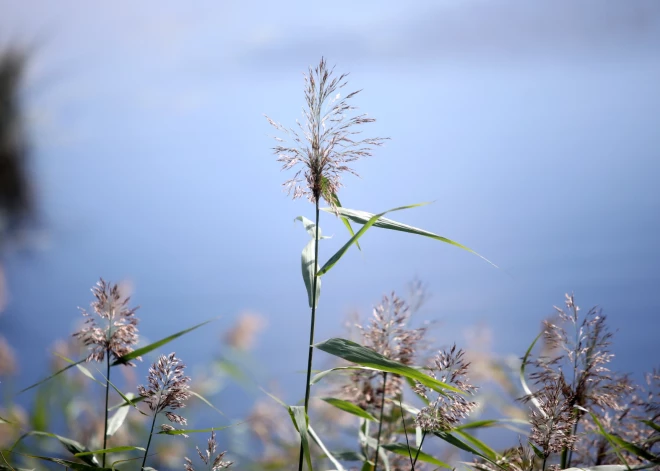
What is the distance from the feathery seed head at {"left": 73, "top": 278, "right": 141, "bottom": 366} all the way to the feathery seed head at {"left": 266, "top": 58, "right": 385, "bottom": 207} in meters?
0.21

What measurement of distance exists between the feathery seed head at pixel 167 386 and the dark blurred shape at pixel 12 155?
251 centimetres

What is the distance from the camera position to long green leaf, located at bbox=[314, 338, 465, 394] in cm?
54

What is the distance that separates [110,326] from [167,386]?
97 millimetres

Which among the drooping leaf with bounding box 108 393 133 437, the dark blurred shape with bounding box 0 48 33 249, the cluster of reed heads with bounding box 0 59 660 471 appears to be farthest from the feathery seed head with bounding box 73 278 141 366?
the dark blurred shape with bounding box 0 48 33 249

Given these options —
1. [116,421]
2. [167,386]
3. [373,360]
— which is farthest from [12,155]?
[373,360]

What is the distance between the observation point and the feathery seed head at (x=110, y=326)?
0.63 m

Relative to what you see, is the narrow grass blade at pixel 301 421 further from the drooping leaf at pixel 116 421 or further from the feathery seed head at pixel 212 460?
the drooping leaf at pixel 116 421

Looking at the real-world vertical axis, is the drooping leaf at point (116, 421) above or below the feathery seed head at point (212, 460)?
above

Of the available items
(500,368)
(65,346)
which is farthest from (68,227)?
(500,368)

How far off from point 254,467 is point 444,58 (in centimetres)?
197

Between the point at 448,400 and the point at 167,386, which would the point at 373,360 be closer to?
the point at 448,400

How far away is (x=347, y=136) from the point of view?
61 centimetres

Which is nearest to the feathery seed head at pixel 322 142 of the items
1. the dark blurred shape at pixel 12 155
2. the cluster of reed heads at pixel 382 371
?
the cluster of reed heads at pixel 382 371

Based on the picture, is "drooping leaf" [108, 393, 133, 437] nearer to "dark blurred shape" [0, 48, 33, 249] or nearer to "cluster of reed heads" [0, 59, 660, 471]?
"cluster of reed heads" [0, 59, 660, 471]
